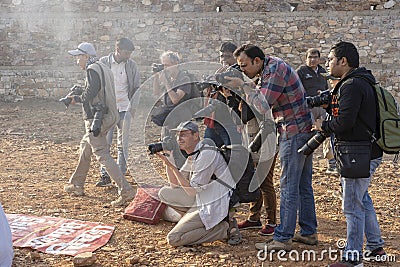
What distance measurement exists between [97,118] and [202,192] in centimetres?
163

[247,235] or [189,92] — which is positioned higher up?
[189,92]

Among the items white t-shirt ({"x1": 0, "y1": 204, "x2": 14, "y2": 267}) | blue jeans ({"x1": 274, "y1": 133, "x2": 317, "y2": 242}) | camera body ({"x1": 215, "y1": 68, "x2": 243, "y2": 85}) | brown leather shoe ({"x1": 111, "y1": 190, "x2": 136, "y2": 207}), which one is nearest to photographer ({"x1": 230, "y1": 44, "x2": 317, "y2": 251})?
blue jeans ({"x1": 274, "y1": 133, "x2": 317, "y2": 242})

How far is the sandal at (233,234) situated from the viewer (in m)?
4.48

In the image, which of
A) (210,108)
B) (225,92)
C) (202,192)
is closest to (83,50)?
(210,108)

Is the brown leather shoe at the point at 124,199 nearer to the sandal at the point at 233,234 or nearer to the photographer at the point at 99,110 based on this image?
the photographer at the point at 99,110

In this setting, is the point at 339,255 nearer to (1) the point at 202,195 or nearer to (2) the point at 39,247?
(1) the point at 202,195

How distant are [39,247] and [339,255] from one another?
2.49 m

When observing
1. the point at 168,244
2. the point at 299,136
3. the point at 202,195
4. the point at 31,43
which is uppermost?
the point at 31,43

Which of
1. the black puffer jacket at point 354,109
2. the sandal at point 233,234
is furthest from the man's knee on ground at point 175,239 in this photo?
the black puffer jacket at point 354,109

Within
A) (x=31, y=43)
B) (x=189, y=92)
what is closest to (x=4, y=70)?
(x=31, y=43)

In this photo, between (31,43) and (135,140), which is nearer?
(135,140)

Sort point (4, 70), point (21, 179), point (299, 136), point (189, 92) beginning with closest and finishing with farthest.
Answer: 1. point (299, 136)
2. point (189, 92)
3. point (21, 179)
4. point (4, 70)

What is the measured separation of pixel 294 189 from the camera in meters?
4.20

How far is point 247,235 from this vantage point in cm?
473
